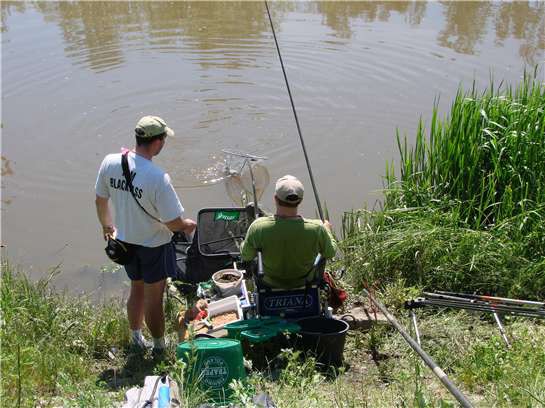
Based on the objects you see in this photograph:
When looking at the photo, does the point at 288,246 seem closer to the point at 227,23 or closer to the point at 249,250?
the point at 249,250

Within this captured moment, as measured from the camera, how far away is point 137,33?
44.7 ft

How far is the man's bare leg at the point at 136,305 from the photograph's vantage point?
4.21 metres

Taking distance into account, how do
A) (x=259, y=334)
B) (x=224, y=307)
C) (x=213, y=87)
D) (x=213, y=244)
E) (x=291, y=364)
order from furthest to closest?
(x=213, y=87), (x=213, y=244), (x=224, y=307), (x=259, y=334), (x=291, y=364)

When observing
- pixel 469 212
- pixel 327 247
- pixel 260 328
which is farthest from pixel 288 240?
pixel 469 212

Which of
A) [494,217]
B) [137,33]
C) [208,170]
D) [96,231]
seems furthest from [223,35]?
[494,217]

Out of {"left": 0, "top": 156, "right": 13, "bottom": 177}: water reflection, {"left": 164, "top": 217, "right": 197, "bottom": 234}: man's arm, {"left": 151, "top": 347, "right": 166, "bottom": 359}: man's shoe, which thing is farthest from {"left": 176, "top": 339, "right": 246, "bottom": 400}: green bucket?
{"left": 0, "top": 156, "right": 13, "bottom": 177}: water reflection

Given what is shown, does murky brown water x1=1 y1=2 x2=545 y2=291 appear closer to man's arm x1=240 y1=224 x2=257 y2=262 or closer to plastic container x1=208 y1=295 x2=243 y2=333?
plastic container x1=208 y1=295 x2=243 y2=333

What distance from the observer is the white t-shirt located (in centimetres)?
384

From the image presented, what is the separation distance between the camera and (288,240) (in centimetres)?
388

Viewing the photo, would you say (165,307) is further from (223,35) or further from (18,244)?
(223,35)

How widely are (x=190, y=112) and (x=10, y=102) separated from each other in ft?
8.63

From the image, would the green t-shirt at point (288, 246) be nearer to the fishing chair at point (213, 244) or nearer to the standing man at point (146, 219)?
the standing man at point (146, 219)

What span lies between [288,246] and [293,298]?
0.32 meters

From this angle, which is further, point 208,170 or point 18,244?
point 208,170
